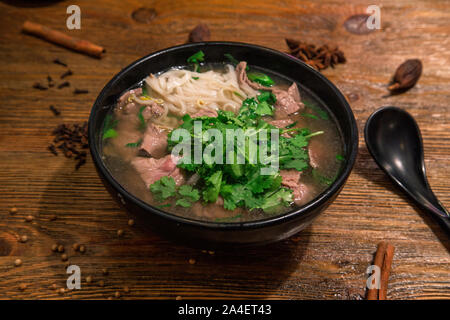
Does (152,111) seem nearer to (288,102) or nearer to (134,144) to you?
(134,144)

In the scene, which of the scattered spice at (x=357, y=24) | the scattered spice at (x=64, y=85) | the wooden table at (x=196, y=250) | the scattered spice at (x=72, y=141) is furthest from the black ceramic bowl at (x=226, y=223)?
the scattered spice at (x=357, y=24)

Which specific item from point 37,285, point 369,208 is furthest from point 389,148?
point 37,285

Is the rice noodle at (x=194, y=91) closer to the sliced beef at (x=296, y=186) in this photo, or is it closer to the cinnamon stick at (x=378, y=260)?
the sliced beef at (x=296, y=186)

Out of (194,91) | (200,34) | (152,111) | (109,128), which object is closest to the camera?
(109,128)

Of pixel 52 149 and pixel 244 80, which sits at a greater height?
pixel 244 80

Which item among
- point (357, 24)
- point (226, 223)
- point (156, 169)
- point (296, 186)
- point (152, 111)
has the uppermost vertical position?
point (357, 24)

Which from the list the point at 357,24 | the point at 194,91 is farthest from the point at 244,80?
the point at 357,24
